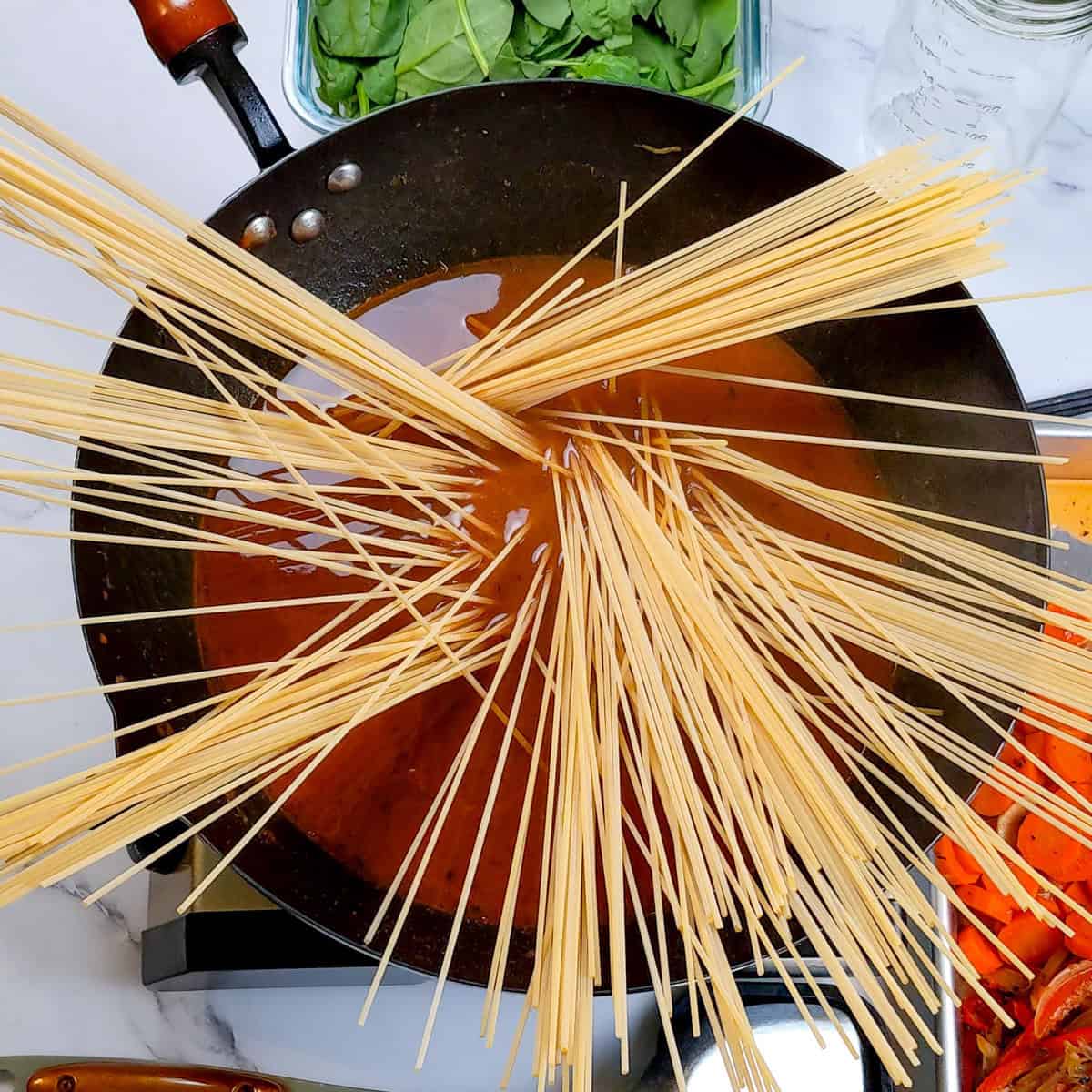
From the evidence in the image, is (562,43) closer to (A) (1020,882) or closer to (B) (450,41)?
(B) (450,41)

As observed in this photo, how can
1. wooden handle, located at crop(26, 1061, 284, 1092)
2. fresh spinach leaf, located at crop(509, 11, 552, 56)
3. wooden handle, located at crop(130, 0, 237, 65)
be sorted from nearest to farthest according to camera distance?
wooden handle, located at crop(130, 0, 237, 65) < wooden handle, located at crop(26, 1061, 284, 1092) < fresh spinach leaf, located at crop(509, 11, 552, 56)

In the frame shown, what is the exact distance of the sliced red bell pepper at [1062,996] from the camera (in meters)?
0.88

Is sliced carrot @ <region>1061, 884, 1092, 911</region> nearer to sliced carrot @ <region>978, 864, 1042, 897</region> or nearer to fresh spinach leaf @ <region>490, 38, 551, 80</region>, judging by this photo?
sliced carrot @ <region>978, 864, 1042, 897</region>

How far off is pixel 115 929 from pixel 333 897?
0.32 meters

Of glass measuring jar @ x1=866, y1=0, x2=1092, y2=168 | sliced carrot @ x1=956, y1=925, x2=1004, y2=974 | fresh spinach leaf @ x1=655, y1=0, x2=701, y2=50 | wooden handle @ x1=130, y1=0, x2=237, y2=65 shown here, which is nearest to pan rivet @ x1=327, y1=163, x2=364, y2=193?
wooden handle @ x1=130, y1=0, x2=237, y2=65

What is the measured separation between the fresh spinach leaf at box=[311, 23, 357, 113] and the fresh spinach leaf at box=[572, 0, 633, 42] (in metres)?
0.20

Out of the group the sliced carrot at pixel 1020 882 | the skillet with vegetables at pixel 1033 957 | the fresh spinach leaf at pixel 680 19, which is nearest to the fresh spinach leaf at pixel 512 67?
the fresh spinach leaf at pixel 680 19

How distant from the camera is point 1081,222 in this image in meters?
1.01

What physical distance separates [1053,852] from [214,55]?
34.8 inches

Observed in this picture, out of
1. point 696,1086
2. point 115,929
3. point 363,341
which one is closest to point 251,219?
point 363,341

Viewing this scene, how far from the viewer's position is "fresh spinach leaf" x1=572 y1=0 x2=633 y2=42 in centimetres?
89

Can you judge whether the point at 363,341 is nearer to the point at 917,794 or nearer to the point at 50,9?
the point at 917,794

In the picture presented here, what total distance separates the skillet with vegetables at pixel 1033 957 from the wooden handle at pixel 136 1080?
0.57 m

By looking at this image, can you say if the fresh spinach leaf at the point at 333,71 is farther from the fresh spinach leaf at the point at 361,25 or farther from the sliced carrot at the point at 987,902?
the sliced carrot at the point at 987,902
